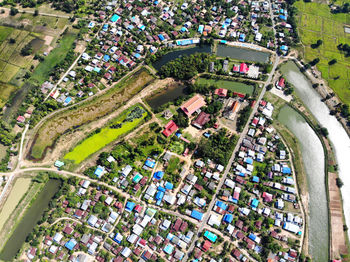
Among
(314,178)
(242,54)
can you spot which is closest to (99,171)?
(314,178)

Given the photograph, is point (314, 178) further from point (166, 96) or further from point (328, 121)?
point (166, 96)

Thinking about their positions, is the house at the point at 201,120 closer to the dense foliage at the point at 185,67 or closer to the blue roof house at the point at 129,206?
the dense foliage at the point at 185,67

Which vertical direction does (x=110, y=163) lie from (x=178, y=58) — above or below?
below

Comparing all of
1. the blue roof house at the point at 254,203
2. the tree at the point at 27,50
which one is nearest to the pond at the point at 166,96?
the blue roof house at the point at 254,203

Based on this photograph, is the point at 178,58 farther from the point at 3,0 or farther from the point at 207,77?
the point at 3,0

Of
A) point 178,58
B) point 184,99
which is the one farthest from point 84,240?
point 178,58
